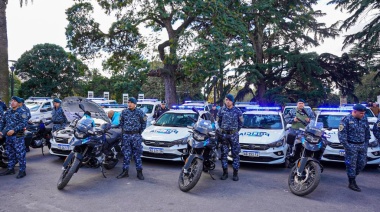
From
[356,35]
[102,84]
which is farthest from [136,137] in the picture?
[102,84]

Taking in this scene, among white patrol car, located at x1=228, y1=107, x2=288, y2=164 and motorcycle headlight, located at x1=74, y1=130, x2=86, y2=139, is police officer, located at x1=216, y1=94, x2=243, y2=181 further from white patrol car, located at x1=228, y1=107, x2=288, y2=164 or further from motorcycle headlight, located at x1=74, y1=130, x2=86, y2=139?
motorcycle headlight, located at x1=74, y1=130, x2=86, y2=139

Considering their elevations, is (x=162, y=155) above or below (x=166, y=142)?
below

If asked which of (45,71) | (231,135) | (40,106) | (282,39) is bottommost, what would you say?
(40,106)

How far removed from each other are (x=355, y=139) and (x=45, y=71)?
37.9 m

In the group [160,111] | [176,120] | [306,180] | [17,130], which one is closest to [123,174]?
[17,130]

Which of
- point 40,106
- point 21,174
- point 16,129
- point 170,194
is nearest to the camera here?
point 170,194

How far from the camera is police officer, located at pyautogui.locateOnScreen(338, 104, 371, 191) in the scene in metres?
6.22

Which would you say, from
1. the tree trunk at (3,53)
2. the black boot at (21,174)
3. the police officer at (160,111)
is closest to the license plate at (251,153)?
the black boot at (21,174)

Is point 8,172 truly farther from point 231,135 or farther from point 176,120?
point 231,135

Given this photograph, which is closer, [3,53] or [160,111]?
[3,53]

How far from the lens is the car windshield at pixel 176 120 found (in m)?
9.28

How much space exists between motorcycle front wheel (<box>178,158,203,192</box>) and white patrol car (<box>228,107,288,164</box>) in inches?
83.1

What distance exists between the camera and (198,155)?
6.21 meters

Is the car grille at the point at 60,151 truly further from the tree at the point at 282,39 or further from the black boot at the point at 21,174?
the tree at the point at 282,39
